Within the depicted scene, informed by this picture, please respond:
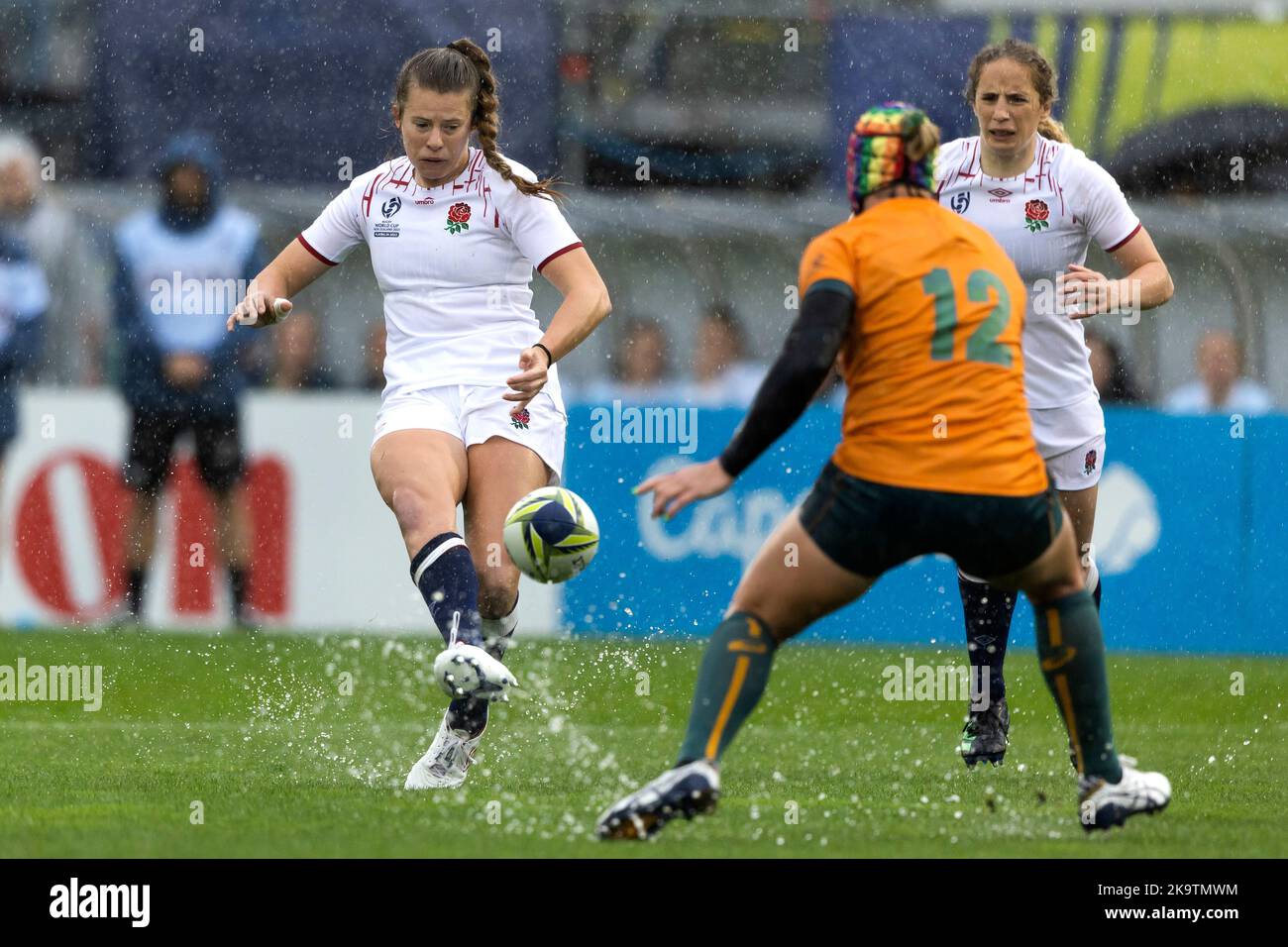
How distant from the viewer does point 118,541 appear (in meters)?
12.8

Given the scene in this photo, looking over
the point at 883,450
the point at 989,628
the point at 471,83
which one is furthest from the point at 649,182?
the point at 883,450

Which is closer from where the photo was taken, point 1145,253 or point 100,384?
point 1145,253

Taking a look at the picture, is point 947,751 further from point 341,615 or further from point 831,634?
point 341,615

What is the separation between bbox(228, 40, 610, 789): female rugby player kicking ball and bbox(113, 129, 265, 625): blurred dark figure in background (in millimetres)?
5189

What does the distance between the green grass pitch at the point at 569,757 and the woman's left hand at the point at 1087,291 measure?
1.56 m

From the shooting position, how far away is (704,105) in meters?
16.9

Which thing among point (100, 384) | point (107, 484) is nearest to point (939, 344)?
point (107, 484)

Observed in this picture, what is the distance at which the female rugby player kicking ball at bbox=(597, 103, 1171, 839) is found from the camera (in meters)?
5.71

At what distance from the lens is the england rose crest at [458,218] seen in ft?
24.5

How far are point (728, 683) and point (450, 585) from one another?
1326 millimetres

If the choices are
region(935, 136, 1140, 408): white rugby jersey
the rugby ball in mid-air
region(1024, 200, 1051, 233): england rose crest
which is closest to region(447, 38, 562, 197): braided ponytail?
the rugby ball in mid-air

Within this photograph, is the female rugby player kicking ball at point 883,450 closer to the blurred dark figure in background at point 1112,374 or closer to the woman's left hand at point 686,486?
the woman's left hand at point 686,486

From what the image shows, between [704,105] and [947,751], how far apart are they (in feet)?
30.0

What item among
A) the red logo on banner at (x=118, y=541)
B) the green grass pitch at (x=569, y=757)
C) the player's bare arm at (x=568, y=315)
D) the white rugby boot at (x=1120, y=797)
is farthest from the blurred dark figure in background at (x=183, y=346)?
the white rugby boot at (x=1120, y=797)
